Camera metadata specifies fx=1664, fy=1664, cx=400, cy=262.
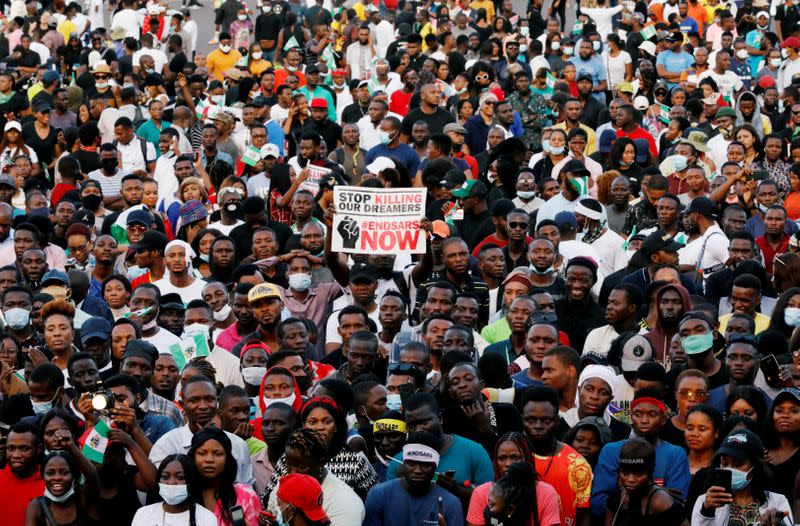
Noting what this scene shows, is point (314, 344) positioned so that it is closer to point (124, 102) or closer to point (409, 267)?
point (409, 267)

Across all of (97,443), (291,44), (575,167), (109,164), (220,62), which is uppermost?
(291,44)

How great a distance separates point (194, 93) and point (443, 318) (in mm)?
9905

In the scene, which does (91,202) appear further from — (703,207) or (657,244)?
(703,207)

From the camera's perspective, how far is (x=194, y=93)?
20.5 metres

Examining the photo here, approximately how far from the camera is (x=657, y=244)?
42.6 ft

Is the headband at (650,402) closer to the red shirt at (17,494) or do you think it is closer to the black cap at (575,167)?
the red shirt at (17,494)

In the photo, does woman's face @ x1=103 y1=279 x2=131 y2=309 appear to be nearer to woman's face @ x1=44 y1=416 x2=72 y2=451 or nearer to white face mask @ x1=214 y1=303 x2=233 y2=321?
white face mask @ x1=214 y1=303 x2=233 y2=321

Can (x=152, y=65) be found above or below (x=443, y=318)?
above

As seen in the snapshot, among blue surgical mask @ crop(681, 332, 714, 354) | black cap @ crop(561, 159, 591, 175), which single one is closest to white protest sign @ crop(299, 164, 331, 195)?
black cap @ crop(561, 159, 591, 175)

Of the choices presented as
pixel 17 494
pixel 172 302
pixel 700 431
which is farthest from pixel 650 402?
pixel 172 302

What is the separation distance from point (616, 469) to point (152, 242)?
222 inches

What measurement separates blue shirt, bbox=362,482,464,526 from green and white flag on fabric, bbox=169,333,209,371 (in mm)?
2834

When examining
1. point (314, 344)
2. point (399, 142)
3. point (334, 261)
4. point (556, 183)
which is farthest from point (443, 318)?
point (399, 142)

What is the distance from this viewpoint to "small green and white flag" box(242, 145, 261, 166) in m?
16.8
